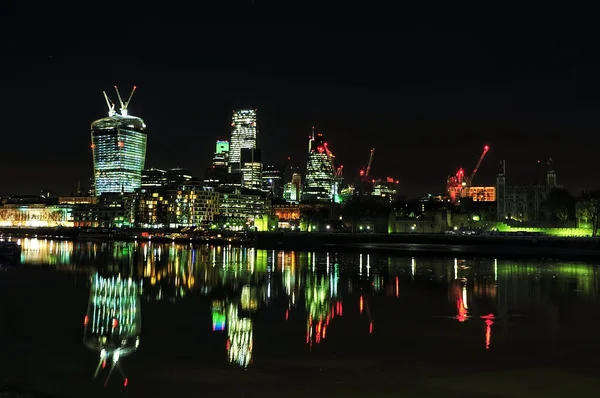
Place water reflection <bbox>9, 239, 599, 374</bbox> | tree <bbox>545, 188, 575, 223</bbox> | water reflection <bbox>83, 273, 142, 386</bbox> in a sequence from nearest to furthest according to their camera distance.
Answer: water reflection <bbox>83, 273, 142, 386</bbox>
water reflection <bbox>9, 239, 599, 374</bbox>
tree <bbox>545, 188, 575, 223</bbox>

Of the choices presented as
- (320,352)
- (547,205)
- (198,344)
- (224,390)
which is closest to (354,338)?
(320,352)

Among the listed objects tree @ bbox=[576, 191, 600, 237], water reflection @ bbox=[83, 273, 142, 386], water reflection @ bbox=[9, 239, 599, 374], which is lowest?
water reflection @ bbox=[9, 239, 599, 374]

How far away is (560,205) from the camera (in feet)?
422

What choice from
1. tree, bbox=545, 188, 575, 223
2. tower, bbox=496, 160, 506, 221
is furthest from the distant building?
tree, bbox=545, 188, 575, 223

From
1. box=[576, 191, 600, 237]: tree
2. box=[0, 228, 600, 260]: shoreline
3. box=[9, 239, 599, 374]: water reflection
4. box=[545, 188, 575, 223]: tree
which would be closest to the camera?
box=[9, 239, 599, 374]: water reflection

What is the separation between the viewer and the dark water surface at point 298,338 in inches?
597

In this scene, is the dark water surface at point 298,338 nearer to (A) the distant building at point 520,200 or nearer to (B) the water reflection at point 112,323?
(B) the water reflection at point 112,323

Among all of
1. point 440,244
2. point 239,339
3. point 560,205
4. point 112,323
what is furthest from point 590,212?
point 112,323

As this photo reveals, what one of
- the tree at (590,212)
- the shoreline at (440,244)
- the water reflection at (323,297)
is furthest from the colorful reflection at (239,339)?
the tree at (590,212)

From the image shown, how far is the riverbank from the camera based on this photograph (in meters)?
79.1

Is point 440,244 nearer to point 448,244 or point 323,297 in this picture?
point 448,244

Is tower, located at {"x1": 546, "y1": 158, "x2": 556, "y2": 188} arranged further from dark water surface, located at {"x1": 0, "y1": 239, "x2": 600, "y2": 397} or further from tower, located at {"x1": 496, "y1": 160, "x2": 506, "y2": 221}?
dark water surface, located at {"x1": 0, "y1": 239, "x2": 600, "y2": 397}

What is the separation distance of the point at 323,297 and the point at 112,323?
488 inches

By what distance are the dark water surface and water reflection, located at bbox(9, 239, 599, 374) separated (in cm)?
10
